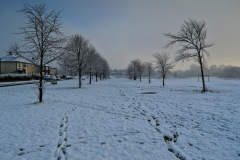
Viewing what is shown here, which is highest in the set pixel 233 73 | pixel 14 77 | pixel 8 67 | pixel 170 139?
pixel 8 67

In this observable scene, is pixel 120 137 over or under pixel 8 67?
under

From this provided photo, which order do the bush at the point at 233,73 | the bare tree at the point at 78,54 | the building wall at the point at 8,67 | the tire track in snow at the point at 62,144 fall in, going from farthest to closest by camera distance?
the bush at the point at 233,73
the building wall at the point at 8,67
the bare tree at the point at 78,54
the tire track in snow at the point at 62,144

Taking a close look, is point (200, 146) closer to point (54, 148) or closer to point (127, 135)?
point (127, 135)

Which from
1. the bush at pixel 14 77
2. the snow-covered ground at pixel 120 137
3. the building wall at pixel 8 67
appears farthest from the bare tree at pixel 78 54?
the building wall at pixel 8 67

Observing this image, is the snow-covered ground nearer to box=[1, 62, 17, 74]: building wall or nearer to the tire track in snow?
the tire track in snow

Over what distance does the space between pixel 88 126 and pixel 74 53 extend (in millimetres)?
15692

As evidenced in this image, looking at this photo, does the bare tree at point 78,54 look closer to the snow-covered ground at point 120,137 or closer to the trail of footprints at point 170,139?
the snow-covered ground at point 120,137

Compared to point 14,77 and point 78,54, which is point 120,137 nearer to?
point 78,54

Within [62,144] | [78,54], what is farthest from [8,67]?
[62,144]

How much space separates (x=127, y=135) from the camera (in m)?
3.95

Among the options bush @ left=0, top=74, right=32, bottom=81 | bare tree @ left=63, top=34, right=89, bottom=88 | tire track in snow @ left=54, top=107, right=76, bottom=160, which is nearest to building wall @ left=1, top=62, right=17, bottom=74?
bush @ left=0, top=74, right=32, bottom=81

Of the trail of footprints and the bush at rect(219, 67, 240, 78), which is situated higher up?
the bush at rect(219, 67, 240, 78)

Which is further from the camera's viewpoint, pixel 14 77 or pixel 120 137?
pixel 14 77

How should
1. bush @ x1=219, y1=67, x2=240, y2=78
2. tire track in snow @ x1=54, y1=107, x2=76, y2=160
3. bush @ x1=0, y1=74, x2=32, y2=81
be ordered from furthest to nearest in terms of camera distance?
bush @ x1=219, y1=67, x2=240, y2=78 → bush @ x1=0, y1=74, x2=32, y2=81 → tire track in snow @ x1=54, y1=107, x2=76, y2=160
